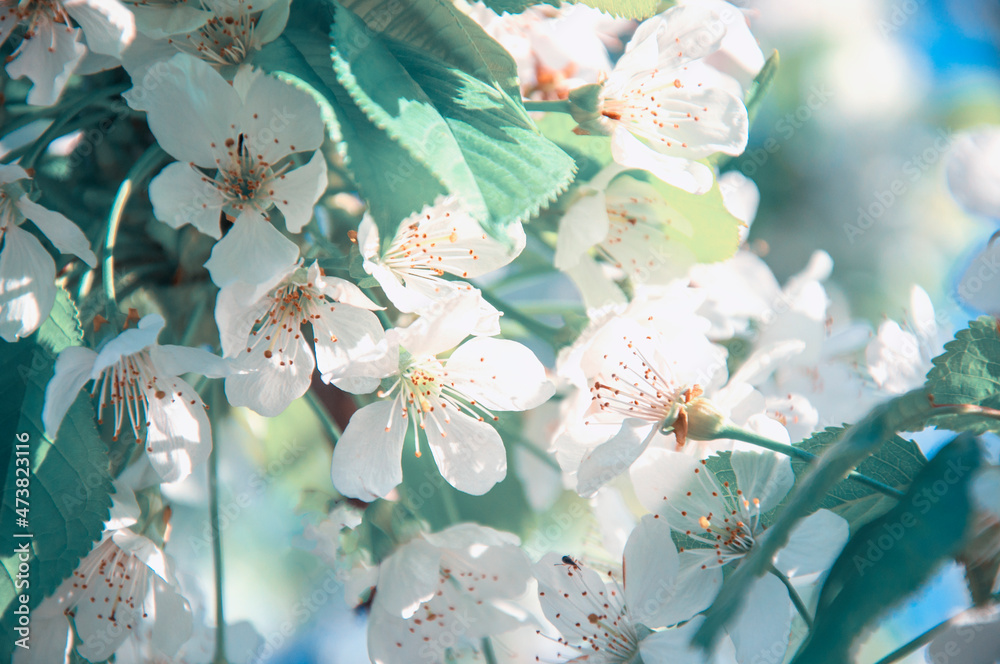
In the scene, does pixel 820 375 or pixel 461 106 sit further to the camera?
pixel 820 375

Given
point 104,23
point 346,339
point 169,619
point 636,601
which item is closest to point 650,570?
point 636,601

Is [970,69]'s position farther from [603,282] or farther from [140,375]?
[140,375]

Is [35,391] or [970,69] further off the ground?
[970,69]

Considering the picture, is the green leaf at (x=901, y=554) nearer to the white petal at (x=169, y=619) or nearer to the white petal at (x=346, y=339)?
the white petal at (x=346, y=339)

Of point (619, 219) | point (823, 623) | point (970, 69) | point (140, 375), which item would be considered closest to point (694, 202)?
point (619, 219)

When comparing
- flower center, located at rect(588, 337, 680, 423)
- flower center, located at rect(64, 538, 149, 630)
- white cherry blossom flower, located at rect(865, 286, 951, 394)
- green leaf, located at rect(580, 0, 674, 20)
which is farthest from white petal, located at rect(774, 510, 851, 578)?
flower center, located at rect(64, 538, 149, 630)

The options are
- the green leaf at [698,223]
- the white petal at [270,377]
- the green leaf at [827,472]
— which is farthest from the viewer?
the green leaf at [698,223]

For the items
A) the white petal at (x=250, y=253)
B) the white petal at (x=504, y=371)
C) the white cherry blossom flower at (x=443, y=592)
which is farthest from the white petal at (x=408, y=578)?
the white petal at (x=250, y=253)
